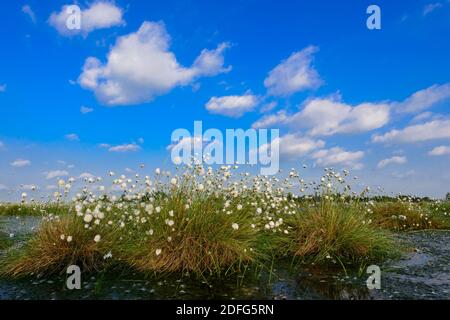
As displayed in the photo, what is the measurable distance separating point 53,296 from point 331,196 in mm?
7288

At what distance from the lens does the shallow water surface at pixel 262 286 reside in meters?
7.43

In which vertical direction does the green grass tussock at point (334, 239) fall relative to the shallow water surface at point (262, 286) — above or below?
above

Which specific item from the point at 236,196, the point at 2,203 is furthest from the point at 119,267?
the point at 2,203

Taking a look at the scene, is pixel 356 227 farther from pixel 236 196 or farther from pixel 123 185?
pixel 123 185

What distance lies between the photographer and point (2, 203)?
82.4 ft

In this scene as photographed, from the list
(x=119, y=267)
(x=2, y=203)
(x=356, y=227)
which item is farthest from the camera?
(x=2, y=203)

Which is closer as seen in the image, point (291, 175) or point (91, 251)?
point (91, 251)

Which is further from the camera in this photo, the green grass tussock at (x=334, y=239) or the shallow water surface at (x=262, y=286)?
the green grass tussock at (x=334, y=239)

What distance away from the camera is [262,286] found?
791cm

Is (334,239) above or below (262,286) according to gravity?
above

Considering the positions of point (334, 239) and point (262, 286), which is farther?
point (334, 239)

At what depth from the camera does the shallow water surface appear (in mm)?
7434
